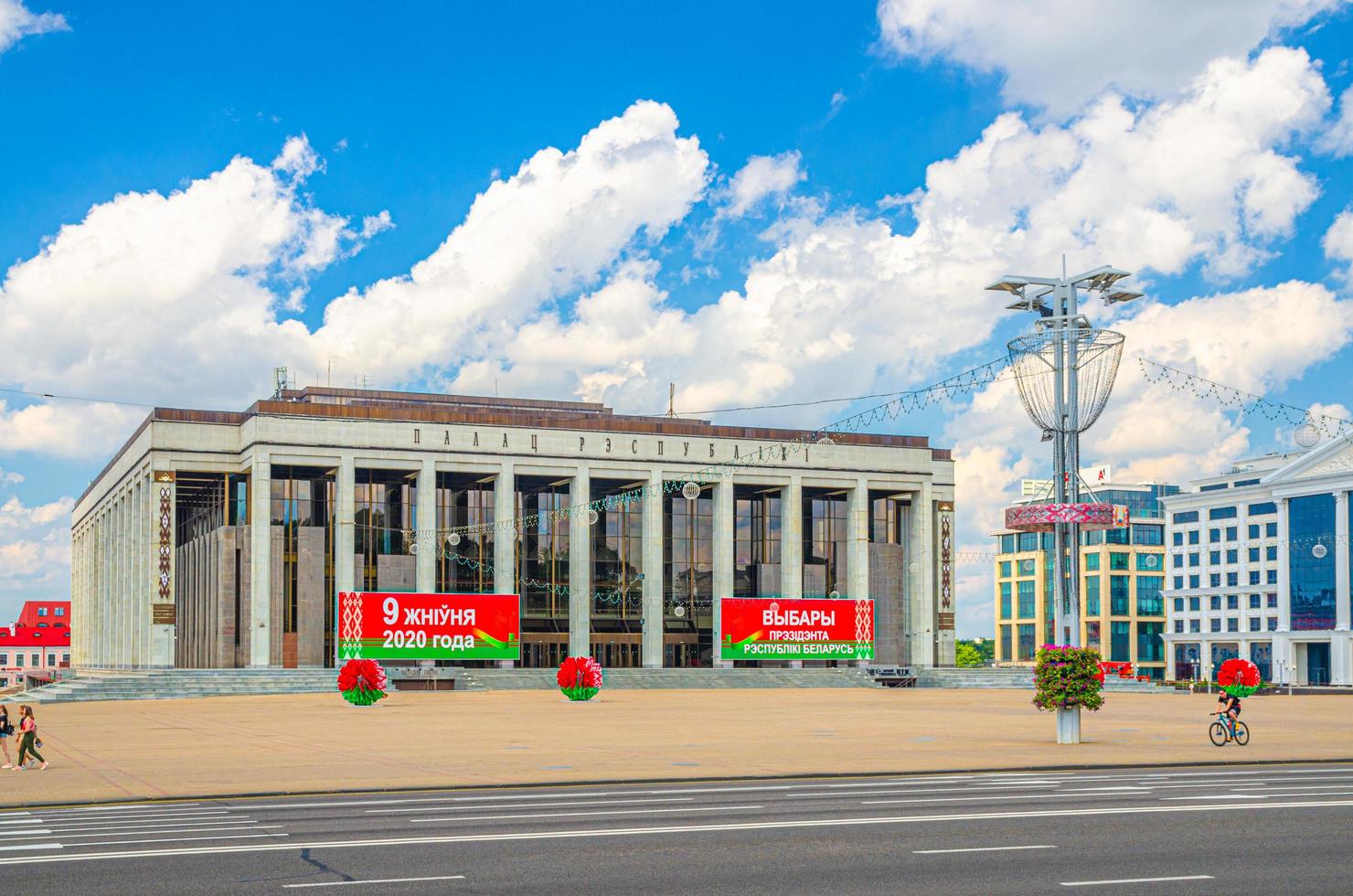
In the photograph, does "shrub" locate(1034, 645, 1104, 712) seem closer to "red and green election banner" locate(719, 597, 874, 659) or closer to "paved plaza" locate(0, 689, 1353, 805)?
"paved plaza" locate(0, 689, 1353, 805)

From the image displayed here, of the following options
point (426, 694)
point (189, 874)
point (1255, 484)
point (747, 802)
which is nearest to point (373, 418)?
point (426, 694)

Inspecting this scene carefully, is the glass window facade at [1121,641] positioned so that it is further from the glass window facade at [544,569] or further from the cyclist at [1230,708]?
the cyclist at [1230,708]

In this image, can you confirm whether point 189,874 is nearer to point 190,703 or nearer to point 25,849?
point 25,849

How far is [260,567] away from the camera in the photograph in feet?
304

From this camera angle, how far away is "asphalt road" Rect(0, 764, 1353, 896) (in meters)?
16.0

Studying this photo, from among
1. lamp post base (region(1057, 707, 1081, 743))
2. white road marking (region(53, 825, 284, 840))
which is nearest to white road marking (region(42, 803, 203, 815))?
white road marking (region(53, 825, 284, 840))

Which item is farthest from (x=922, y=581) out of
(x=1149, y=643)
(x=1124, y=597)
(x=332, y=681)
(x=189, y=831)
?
(x=1149, y=643)

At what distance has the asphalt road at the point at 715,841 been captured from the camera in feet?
52.3

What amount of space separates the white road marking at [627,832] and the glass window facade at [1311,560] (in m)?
129

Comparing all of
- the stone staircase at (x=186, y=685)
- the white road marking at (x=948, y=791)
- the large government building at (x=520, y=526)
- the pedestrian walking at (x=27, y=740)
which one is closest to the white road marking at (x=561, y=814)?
the white road marking at (x=948, y=791)

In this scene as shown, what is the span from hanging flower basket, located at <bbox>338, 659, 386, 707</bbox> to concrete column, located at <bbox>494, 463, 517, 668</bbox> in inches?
1336

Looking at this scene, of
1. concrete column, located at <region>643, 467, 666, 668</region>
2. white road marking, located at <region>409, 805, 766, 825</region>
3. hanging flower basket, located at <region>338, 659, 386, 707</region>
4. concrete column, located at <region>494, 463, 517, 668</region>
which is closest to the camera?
white road marking, located at <region>409, 805, 766, 825</region>

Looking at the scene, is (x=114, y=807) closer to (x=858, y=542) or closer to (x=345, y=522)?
(x=345, y=522)

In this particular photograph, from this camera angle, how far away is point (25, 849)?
62.8ft
